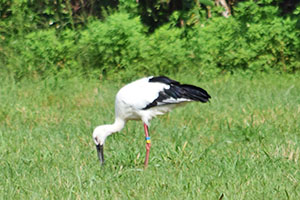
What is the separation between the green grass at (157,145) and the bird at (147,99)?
249mm

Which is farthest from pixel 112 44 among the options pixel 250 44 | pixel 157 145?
pixel 157 145

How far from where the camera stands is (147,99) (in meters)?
5.33

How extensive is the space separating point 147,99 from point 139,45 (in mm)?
3465

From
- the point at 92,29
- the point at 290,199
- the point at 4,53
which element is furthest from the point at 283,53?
the point at 290,199

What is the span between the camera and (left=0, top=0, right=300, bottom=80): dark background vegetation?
866 centimetres

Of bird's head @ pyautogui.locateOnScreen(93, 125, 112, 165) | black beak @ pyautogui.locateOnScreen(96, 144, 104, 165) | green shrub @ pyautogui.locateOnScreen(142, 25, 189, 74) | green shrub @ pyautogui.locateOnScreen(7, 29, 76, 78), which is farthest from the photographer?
green shrub @ pyautogui.locateOnScreen(142, 25, 189, 74)

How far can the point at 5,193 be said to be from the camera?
4.12 m

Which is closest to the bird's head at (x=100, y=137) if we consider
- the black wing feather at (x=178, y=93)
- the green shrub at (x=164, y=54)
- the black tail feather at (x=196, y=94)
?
the black wing feather at (x=178, y=93)

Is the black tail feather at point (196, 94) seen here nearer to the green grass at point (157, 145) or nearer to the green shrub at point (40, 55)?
the green grass at point (157, 145)

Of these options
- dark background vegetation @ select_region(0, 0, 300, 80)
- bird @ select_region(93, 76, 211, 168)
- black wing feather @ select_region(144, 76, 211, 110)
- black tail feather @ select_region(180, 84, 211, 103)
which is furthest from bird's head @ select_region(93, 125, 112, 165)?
dark background vegetation @ select_region(0, 0, 300, 80)

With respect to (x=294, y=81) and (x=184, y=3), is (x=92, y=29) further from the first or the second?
(x=294, y=81)

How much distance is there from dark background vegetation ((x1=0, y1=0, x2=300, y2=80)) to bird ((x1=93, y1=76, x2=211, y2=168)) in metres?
3.07

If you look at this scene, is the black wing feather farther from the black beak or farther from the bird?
the black beak

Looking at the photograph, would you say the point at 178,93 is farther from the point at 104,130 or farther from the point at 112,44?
the point at 112,44
